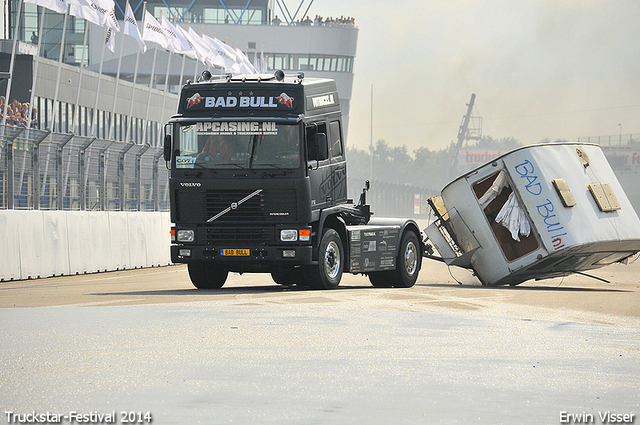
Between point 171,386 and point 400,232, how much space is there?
11.8 m

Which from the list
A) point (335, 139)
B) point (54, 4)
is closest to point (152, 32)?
point (54, 4)

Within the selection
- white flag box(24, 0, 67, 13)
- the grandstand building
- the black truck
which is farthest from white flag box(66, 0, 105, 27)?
the grandstand building

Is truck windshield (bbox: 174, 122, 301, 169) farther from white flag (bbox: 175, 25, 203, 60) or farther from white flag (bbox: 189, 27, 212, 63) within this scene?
white flag (bbox: 189, 27, 212, 63)

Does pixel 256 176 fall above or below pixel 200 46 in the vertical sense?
below

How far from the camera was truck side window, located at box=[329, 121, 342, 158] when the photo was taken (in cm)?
1656

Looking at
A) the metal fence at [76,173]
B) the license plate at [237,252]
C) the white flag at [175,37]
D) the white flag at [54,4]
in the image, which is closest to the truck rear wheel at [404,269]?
the license plate at [237,252]

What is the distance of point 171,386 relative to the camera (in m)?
6.95

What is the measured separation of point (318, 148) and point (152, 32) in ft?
81.2

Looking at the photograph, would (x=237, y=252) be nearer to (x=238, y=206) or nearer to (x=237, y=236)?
(x=237, y=236)

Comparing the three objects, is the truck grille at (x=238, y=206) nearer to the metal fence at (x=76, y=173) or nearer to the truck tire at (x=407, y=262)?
the truck tire at (x=407, y=262)

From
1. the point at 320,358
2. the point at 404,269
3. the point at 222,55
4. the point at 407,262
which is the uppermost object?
the point at 222,55

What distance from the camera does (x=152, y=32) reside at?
38688 millimetres

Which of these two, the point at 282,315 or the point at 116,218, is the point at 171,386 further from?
the point at 116,218

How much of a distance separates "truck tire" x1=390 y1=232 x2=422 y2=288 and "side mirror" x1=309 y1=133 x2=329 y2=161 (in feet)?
11.5
